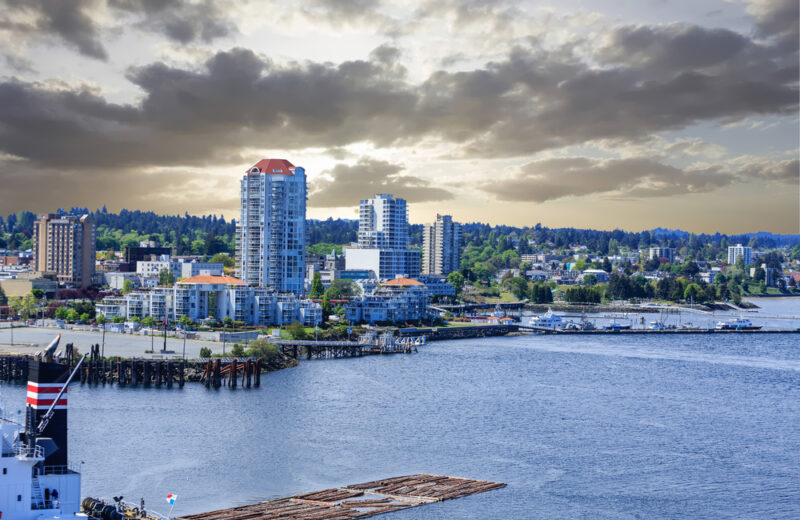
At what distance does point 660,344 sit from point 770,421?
4087 centimetres

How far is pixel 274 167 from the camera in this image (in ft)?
304

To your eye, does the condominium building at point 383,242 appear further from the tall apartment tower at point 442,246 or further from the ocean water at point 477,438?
the ocean water at point 477,438

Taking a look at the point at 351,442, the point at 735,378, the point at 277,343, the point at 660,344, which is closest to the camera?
the point at 351,442

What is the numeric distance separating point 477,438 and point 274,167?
63009mm

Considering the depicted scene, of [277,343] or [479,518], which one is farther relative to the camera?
[277,343]

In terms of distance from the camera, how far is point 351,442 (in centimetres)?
3238

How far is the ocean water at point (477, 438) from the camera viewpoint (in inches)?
1011

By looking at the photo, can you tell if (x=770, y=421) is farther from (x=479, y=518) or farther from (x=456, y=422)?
(x=479, y=518)

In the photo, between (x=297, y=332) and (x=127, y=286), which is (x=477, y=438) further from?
(x=127, y=286)

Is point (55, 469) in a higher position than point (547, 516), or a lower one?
higher

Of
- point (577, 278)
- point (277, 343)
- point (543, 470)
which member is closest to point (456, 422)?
point (543, 470)

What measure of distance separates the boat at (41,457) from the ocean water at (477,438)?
6.30 meters

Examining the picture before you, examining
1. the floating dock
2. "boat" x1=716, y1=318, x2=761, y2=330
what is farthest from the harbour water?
"boat" x1=716, y1=318, x2=761, y2=330

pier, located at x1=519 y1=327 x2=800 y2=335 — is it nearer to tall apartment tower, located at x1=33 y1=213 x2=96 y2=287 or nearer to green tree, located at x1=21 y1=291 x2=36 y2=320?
green tree, located at x1=21 y1=291 x2=36 y2=320
